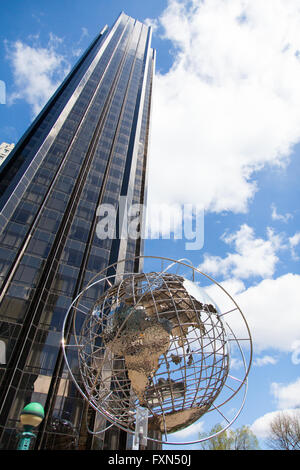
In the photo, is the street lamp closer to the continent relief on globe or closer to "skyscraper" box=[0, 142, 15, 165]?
the continent relief on globe

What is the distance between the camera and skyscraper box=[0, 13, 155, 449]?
16250 mm

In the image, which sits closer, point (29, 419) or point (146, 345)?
point (29, 419)

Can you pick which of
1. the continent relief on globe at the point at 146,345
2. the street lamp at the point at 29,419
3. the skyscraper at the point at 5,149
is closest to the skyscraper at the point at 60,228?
the street lamp at the point at 29,419

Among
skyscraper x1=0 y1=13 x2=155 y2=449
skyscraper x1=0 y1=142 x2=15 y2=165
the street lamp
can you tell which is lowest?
the street lamp

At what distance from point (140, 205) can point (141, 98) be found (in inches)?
865

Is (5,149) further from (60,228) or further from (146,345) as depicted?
(146,345)

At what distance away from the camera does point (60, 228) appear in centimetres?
2397

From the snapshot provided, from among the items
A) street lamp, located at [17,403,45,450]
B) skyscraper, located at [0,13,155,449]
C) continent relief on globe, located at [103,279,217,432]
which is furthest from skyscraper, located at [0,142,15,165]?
street lamp, located at [17,403,45,450]

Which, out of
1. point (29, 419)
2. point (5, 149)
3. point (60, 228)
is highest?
point (5, 149)

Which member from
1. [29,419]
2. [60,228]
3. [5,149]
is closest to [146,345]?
[29,419]

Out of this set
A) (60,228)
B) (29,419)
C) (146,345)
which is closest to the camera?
(29,419)

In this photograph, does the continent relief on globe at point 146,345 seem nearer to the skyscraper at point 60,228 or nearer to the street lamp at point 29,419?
the street lamp at point 29,419

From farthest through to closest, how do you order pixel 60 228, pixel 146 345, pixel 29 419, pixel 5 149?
pixel 5 149
pixel 60 228
pixel 146 345
pixel 29 419
